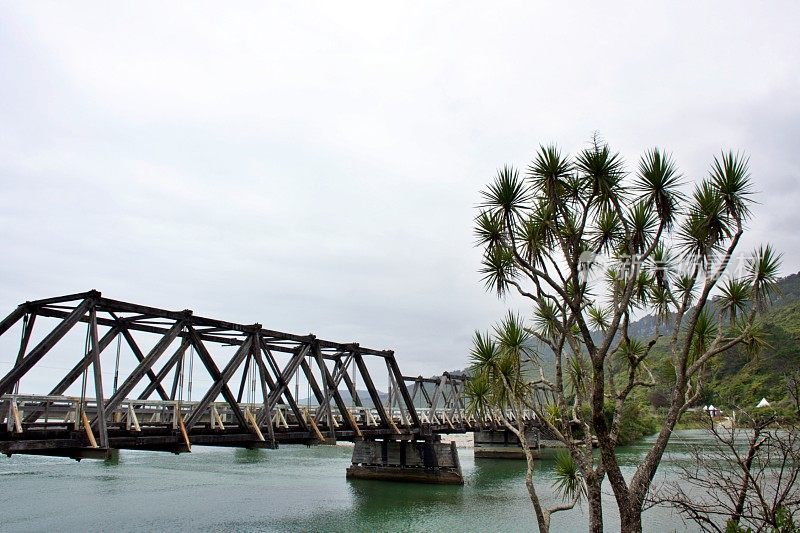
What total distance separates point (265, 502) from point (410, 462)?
36.0ft

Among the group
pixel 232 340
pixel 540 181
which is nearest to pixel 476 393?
pixel 540 181

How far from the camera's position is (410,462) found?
3944cm

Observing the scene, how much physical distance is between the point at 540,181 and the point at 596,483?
238 inches

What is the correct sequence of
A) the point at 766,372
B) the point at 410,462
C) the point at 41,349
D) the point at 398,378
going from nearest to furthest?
the point at 41,349 → the point at 398,378 → the point at 410,462 → the point at 766,372

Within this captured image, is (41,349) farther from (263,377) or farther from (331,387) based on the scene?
(331,387)

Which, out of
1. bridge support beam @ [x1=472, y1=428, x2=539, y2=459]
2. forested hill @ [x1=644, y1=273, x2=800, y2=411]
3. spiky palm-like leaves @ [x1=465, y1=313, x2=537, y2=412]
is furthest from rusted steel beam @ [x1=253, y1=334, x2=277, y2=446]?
forested hill @ [x1=644, y1=273, x2=800, y2=411]

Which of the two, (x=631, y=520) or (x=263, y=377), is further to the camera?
(x=263, y=377)

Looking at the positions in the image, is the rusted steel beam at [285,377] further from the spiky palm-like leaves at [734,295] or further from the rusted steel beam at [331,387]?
the spiky palm-like leaves at [734,295]

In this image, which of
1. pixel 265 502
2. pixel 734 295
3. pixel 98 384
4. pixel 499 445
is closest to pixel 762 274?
pixel 734 295

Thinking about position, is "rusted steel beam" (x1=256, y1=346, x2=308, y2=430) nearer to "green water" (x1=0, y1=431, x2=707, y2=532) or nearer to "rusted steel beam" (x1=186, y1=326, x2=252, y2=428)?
"rusted steel beam" (x1=186, y1=326, x2=252, y2=428)

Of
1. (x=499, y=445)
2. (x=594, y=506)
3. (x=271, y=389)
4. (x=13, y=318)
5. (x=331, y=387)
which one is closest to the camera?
(x=594, y=506)

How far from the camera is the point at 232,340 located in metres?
28.5

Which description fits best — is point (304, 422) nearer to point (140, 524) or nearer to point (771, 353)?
point (140, 524)

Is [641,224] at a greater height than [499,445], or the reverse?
[641,224]
